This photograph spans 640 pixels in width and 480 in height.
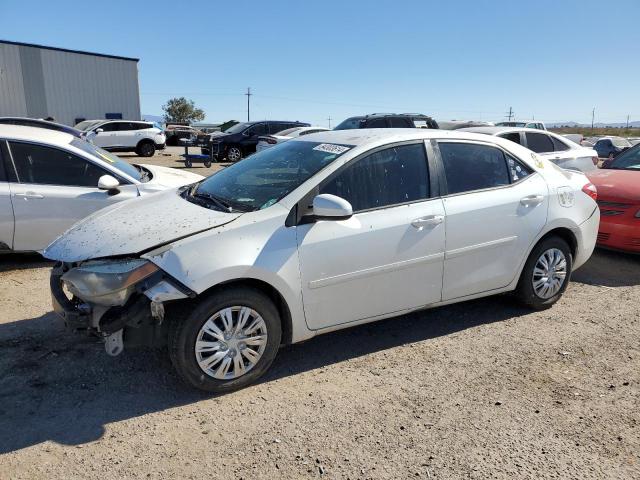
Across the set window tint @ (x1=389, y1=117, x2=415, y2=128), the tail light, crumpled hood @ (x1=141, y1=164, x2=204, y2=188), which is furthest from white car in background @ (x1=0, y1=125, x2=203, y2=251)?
window tint @ (x1=389, y1=117, x2=415, y2=128)

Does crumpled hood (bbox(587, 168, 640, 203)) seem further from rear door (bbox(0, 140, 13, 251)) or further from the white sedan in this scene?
rear door (bbox(0, 140, 13, 251))

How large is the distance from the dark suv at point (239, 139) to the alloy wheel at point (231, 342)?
1737 cm

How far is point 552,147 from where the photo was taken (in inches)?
380

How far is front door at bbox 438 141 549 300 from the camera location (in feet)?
13.0

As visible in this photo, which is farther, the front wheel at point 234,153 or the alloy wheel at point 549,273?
the front wheel at point 234,153

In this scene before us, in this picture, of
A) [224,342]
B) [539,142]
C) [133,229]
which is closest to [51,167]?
[133,229]

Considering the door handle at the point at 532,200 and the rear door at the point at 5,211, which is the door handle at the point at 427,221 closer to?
the door handle at the point at 532,200

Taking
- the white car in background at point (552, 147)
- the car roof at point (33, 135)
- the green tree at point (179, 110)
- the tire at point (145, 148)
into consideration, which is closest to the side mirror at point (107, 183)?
the car roof at point (33, 135)

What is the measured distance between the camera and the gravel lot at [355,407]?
8.73 feet

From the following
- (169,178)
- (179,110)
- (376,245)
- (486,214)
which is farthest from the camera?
(179,110)

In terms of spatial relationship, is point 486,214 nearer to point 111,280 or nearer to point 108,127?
point 111,280

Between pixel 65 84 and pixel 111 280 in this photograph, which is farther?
pixel 65 84

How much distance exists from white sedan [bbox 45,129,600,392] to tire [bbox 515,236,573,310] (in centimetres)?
1

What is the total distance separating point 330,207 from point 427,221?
0.89 meters
